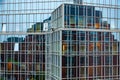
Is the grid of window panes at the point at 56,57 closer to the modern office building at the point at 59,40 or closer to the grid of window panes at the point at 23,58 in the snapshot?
the modern office building at the point at 59,40

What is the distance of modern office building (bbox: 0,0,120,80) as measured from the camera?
44.0 meters

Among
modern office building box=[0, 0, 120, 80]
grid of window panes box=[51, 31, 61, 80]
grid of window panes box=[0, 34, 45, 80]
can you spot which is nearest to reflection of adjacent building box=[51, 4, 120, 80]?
modern office building box=[0, 0, 120, 80]

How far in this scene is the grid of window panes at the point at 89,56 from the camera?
43644mm

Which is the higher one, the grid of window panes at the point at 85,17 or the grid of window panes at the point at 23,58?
the grid of window panes at the point at 85,17

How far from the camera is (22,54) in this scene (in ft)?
190

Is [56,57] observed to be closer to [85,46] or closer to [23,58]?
[85,46]

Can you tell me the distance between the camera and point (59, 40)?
146 ft

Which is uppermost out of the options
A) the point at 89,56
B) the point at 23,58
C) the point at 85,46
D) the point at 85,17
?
the point at 85,17

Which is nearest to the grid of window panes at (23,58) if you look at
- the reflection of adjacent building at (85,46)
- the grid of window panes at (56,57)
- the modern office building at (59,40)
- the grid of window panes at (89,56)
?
the modern office building at (59,40)

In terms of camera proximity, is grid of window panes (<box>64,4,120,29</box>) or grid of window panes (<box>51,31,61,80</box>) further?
grid of window panes (<box>51,31,61,80</box>)

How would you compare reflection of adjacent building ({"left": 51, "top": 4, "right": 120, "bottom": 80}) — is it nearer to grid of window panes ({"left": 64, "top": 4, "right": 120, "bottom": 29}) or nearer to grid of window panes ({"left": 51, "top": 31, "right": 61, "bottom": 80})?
grid of window panes ({"left": 64, "top": 4, "right": 120, "bottom": 29})

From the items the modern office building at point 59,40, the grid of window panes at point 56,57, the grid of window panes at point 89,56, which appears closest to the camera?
the grid of window panes at point 89,56

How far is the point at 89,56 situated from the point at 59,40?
18.8 ft

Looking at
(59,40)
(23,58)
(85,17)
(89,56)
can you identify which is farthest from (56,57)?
(23,58)
